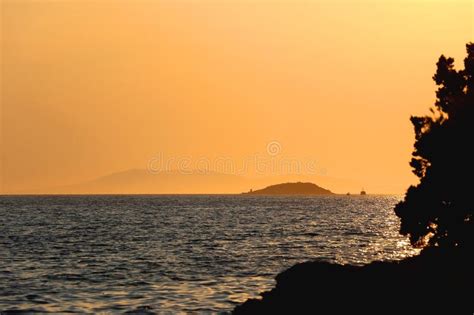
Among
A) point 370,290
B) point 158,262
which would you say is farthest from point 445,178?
point 158,262

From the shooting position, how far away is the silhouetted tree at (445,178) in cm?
4072

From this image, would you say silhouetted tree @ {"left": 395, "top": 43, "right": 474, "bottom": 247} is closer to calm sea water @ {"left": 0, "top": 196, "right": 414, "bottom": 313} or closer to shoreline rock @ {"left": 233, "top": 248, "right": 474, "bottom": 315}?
shoreline rock @ {"left": 233, "top": 248, "right": 474, "bottom": 315}

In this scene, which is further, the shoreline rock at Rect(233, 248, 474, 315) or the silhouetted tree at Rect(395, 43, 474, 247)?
the silhouetted tree at Rect(395, 43, 474, 247)

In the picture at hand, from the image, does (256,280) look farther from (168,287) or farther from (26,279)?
(26,279)

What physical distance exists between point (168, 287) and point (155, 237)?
148 feet

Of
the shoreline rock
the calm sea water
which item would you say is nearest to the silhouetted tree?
the shoreline rock

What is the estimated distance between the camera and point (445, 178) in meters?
41.3

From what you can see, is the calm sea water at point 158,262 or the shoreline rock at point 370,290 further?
the calm sea water at point 158,262

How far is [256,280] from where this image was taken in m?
47.5

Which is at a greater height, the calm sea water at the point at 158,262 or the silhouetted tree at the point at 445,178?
the silhouetted tree at the point at 445,178

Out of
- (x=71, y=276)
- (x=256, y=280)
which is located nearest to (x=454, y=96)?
(x=256, y=280)

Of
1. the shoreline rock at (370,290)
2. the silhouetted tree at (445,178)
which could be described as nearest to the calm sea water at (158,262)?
the shoreline rock at (370,290)

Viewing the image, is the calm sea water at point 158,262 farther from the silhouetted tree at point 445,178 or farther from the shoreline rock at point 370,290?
the silhouetted tree at point 445,178

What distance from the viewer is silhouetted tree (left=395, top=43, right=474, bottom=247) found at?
40.7m
